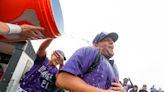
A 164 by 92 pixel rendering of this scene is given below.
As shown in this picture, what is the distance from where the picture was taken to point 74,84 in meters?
2.45

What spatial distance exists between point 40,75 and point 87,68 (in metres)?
2.21

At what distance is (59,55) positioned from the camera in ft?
16.0

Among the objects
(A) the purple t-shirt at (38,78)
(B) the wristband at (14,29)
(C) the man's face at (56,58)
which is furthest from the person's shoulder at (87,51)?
(C) the man's face at (56,58)

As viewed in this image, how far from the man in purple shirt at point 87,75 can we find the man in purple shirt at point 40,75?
199 centimetres

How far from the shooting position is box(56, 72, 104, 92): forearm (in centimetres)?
243

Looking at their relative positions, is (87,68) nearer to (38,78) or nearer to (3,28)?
(3,28)

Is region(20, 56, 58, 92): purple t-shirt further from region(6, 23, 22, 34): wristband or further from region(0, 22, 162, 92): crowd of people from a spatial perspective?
region(6, 23, 22, 34): wristband

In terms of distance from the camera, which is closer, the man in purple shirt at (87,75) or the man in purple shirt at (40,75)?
the man in purple shirt at (87,75)

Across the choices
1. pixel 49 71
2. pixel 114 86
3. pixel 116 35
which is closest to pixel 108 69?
pixel 114 86

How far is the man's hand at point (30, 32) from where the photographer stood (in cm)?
240

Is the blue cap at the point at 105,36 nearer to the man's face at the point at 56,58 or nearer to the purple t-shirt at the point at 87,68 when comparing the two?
the purple t-shirt at the point at 87,68

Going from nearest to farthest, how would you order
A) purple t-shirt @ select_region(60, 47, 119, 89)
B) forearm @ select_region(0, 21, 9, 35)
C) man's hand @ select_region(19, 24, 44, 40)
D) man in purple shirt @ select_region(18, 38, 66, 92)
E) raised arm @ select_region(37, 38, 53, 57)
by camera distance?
forearm @ select_region(0, 21, 9, 35) → man's hand @ select_region(19, 24, 44, 40) → purple t-shirt @ select_region(60, 47, 119, 89) → raised arm @ select_region(37, 38, 53, 57) → man in purple shirt @ select_region(18, 38, 66, 92)

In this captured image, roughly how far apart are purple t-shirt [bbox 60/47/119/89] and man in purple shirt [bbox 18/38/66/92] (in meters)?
1.99

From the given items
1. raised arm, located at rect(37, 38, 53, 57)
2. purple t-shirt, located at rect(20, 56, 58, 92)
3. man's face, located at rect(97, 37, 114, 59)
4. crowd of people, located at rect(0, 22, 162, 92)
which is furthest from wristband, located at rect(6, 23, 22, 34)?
purple t-shirt, located at rect(20, 56, 58, 92)
